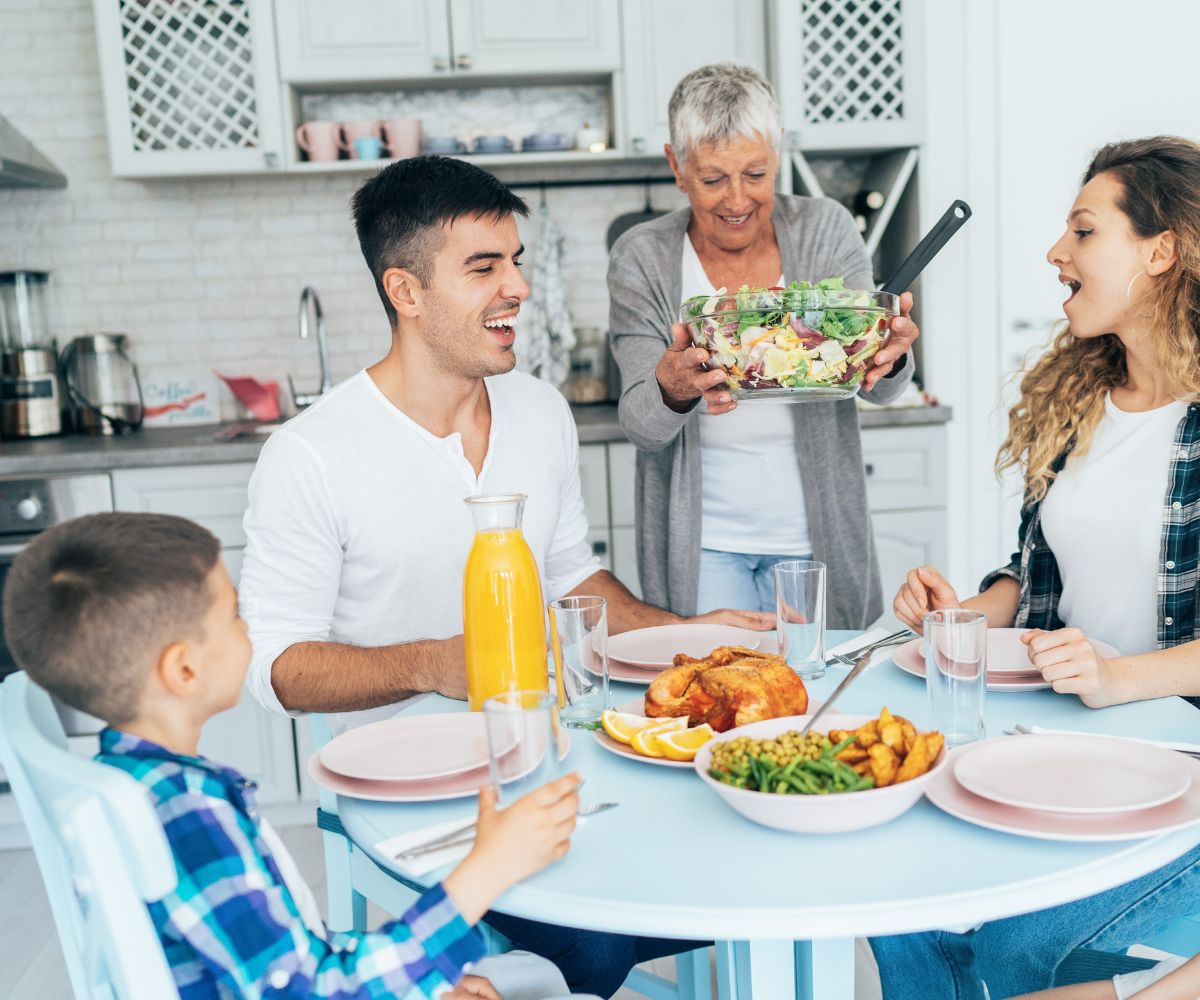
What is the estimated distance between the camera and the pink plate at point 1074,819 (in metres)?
0.97

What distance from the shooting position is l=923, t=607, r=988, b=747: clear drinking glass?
3.89 ft

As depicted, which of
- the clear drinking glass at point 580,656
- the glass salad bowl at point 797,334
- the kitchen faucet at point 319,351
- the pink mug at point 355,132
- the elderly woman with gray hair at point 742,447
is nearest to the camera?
the clear drinking glass at point 580,656

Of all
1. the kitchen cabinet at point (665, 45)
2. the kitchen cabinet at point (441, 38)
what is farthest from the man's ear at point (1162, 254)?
the kitchen cabinet at point (441, 38)

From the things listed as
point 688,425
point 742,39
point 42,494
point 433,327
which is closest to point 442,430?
point 433,327

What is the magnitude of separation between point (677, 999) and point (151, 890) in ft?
4.34

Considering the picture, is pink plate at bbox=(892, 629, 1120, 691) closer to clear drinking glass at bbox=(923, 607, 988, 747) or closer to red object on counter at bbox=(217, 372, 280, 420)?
clear drinking glass at bbox=(923, 607, 988, 747)

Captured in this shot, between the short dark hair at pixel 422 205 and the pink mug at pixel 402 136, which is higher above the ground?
the pink mug at pixel 402 136

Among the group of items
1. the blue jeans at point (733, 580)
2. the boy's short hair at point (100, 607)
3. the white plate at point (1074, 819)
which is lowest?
the blue jeans at point (733, 580)

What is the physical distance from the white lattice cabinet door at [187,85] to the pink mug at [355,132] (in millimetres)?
185

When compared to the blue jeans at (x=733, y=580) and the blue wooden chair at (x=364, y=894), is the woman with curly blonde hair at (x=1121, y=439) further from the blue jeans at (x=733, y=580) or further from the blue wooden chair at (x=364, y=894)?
the blue wooden chair at (x=364, y=894)

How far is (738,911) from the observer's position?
89cm

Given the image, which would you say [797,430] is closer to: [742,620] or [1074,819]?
[742,620]

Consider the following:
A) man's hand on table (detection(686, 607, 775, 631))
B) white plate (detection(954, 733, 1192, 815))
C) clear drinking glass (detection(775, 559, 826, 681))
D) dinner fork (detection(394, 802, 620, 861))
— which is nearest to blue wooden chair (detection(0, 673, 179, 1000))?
dinner fork (detection(394, 802, 620, 861))

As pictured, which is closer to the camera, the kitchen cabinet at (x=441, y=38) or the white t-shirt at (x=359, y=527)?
the white t-shirt at (x=359, y=527)
